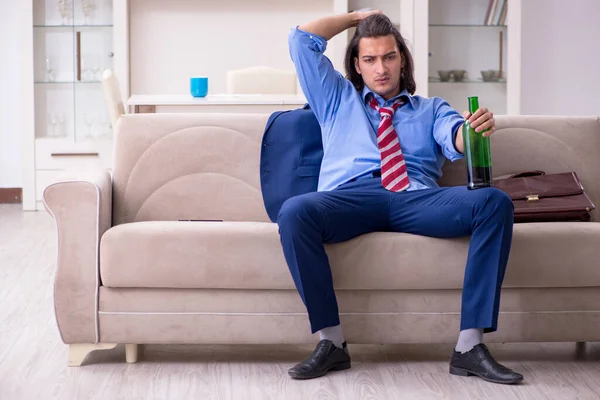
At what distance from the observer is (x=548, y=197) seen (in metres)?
2.75

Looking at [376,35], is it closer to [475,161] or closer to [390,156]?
[390,156]

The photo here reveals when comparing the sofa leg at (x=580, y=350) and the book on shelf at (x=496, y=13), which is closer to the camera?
the sofa leg at (x=580, y=350)

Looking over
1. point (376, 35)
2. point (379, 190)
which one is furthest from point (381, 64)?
point (379, 190)

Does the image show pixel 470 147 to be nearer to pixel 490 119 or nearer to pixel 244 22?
pixel 490 119

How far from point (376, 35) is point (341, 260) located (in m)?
0.82

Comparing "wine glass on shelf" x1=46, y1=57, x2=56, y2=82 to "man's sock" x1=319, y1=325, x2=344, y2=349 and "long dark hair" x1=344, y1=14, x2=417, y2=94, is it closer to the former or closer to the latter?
"long dark hair" x1=344, y1=14, x2=417, y2=94

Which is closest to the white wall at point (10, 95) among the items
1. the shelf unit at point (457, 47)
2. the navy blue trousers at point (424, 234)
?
the shelf unit at point (457, 47)

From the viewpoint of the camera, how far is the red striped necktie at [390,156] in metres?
2.69

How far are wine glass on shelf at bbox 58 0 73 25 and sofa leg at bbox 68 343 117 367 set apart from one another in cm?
400

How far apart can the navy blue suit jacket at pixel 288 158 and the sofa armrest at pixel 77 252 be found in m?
0.58

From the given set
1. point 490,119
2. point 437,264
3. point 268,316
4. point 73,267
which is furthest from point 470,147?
point 73,267

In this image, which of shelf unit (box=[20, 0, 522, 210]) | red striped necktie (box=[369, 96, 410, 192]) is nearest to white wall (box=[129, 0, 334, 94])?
shelf unit (box=[20, 0, 522, 210])

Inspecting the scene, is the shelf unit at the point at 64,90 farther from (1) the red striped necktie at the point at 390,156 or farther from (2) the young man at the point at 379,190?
(1) the red striped necktie at the point at 390,156

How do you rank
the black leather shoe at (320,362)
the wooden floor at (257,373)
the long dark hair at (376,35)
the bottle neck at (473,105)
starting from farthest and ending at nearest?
the long dark hair at (376,35) → the bottle neck at (473,105) → the black leather shoe at (320,362) → the wooden floor at (257,373)
